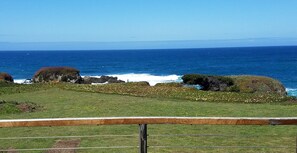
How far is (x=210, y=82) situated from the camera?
39.3 m

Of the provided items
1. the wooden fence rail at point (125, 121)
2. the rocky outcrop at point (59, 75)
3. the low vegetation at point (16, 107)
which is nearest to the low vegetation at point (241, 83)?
the rocky outcrop at point (59, 75)

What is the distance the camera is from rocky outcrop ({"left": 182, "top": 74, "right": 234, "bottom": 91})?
3731cm

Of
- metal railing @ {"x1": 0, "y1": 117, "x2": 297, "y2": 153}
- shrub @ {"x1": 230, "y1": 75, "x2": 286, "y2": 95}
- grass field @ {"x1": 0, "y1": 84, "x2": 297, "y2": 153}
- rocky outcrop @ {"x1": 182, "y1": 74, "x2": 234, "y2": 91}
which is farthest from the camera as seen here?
rocky outcrop @ {"x1": 182, "y1": 74, "x2": 234, "y2": 91}

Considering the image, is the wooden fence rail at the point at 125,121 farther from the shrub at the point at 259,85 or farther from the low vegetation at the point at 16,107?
the shrub at the point at 259,85

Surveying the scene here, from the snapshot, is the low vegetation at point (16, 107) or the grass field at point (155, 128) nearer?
the grass field at point (155, 128)

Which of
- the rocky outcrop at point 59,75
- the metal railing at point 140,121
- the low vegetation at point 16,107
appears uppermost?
the metal railing at point 140,121

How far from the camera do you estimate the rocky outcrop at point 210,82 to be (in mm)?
37312

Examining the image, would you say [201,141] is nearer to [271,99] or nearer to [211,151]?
[211,151]

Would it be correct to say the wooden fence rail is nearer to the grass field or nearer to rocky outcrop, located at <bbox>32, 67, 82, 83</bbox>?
the grass field

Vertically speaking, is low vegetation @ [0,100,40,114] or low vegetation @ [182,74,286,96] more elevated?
low vegetation @ [0,100,40,114]

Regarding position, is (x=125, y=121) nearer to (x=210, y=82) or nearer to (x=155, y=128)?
(x=155, y=128)

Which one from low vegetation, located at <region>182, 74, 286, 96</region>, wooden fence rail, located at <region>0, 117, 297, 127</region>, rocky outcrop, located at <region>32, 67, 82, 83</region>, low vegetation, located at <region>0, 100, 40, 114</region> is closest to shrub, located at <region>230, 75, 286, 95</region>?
low vegetation, located at <region>182, 74, 286, 96</region>

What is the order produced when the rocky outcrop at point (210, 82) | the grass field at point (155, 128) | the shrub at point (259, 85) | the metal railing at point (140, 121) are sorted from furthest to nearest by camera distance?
the rocky outcrop at point (210, 82) < the shrub at point (259, 85) < the grass field at point (155, 128) < the metal railing at point (140, 121)

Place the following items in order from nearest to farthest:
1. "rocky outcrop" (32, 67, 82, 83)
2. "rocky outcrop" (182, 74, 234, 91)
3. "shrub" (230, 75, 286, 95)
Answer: "shrub" (230, 75, 286, 95) → "rocky outcrop" (182, 74, 234, 91) → "rocky outcrop" (32, 67, 82, 83)
